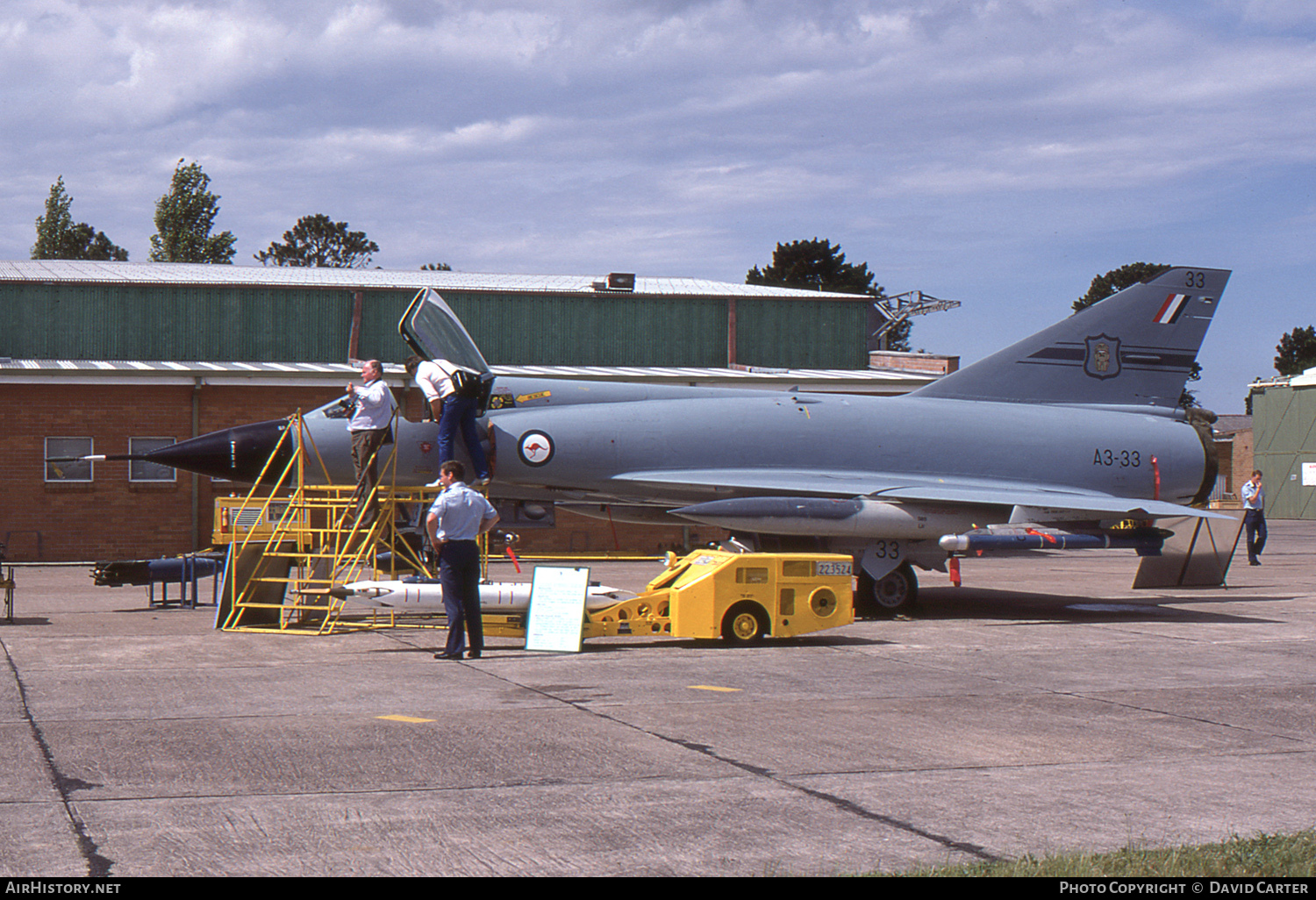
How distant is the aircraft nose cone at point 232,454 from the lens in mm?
14758

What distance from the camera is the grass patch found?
4535mm

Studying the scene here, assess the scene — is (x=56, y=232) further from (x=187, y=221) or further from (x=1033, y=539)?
(x=1033, y=539)

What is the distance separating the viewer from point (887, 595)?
16.0 m

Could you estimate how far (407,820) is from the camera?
5441mm

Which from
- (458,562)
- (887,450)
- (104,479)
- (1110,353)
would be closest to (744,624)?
(458,562)

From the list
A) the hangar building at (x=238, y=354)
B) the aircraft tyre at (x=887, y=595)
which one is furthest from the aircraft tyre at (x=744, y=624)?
the hangar building at (x=238, y=354)

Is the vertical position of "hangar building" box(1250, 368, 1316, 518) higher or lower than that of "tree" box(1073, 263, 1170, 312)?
lower

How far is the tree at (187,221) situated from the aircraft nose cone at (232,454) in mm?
57312

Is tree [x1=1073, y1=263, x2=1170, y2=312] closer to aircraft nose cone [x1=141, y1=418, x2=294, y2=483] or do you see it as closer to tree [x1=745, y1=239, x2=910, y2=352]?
tree [x1=745, y1=239, x2=910, y2=352]

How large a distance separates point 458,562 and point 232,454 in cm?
498

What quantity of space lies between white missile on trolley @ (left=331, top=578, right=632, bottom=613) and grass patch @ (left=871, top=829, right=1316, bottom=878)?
788cm

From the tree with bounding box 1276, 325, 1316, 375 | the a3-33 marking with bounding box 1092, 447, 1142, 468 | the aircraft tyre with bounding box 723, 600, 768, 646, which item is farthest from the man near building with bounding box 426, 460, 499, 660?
the tree with bounding box 1276, 325, 1316, 375

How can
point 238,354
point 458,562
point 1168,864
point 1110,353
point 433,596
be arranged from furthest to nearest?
point 238,354 → point 1110,353 → point 433,596 → point 458,562 → point 1168,864
